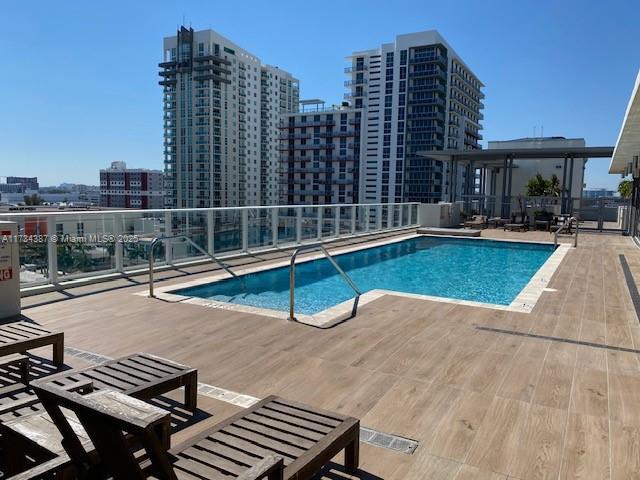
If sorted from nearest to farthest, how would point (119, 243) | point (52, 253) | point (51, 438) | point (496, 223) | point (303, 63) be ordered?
point (51, 438) < point (52, 253) < point (119, 243) < point (496, 223) < point (303, 63)

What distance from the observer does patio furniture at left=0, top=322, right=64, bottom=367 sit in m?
3.33

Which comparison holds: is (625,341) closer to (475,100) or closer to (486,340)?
(486,340)

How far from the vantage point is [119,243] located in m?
7.59

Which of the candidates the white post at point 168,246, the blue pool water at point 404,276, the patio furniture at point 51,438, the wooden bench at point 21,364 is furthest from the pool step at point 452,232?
the patio furniture at point 51,438

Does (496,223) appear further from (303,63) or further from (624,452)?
(303,63)

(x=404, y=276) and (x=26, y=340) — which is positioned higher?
(x=26, y=340)

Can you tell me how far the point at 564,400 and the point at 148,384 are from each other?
2.84 meters

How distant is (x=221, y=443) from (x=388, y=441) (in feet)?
3.44

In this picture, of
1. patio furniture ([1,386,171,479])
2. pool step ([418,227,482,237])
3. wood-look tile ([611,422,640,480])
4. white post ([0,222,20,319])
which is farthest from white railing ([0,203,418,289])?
pool step ([418,227,482,237])

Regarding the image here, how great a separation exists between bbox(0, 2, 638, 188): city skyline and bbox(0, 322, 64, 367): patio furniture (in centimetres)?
896

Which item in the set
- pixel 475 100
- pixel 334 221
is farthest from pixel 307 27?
pixel 475 100

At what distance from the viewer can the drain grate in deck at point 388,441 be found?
2684 millimetres

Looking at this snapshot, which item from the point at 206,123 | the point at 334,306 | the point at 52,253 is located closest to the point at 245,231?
the point at 52,253

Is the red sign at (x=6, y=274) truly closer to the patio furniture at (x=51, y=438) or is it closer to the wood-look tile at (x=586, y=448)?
the patio furniture at (x=51, y=438)
